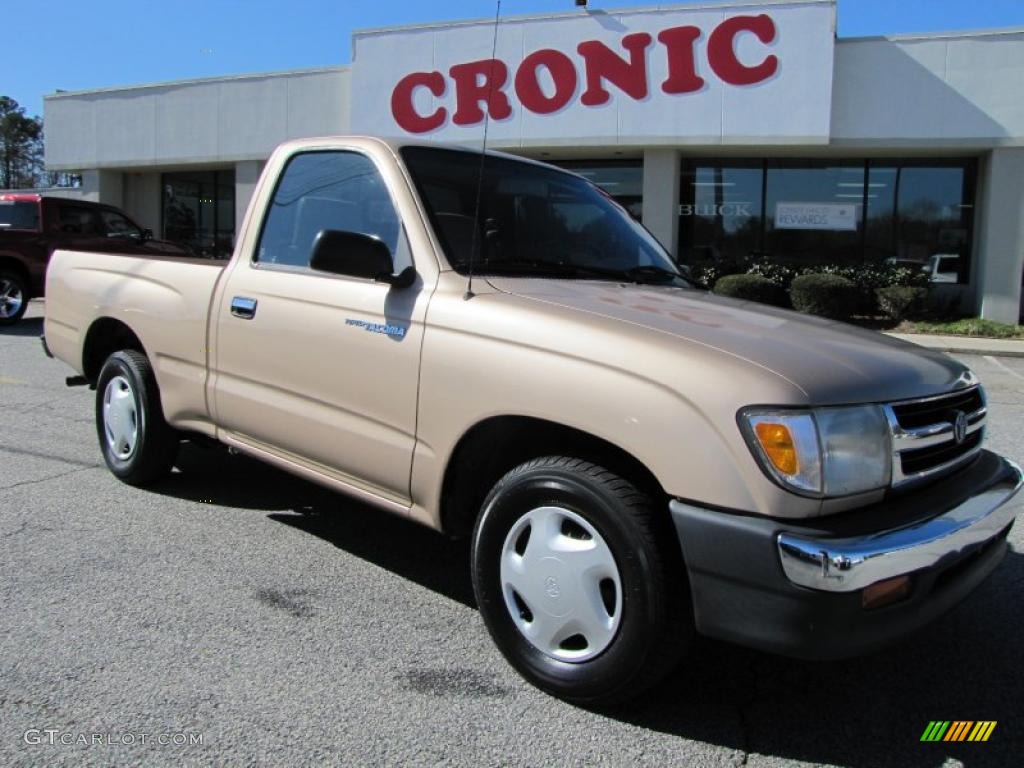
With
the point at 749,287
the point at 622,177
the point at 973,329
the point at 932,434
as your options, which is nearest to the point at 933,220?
the point at 973,329

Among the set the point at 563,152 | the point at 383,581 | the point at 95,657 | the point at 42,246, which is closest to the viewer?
the point at 95,657

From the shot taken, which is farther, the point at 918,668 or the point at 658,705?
the point at 918,668

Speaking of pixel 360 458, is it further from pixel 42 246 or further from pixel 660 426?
pixel 42 246

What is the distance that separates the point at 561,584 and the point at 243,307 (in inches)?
84.4

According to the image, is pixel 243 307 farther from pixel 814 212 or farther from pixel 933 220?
pixel 933 220

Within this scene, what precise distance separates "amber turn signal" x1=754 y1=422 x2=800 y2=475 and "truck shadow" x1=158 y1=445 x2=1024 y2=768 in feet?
3.04

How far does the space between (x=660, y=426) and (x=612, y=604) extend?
2.03ft

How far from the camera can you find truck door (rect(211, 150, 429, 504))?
126 inches

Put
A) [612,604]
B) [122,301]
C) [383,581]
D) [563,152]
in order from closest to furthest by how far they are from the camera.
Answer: [612,604], [383,581], [122,301], [563,152]

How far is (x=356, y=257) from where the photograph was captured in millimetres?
3129

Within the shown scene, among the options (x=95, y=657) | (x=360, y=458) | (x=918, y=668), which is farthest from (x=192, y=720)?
(x=918, y=668)

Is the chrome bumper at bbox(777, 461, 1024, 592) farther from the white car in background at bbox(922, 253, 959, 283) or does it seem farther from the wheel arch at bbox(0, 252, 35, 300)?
the white car in background at bbox(922, 253, 959, 283)

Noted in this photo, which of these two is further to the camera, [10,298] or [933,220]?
[933,220]

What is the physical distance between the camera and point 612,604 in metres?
2.61
